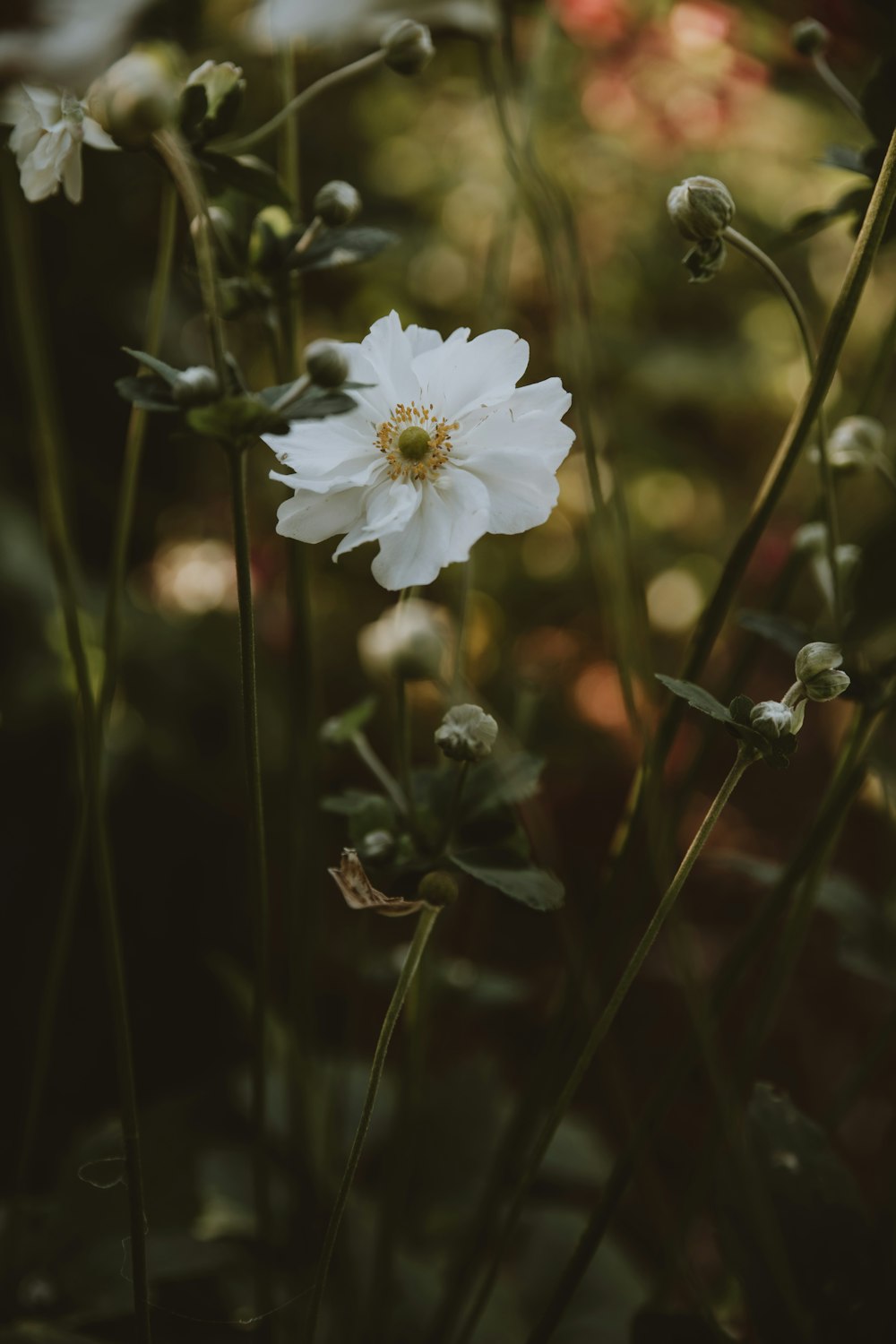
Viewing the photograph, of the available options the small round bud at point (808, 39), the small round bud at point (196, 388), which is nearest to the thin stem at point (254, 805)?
the small round bud at point (196, 388)

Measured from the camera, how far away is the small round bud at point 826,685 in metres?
0.29

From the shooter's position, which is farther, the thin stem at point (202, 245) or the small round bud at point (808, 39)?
the small round bud at point (808, 39)

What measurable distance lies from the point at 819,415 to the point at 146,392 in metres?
0.21

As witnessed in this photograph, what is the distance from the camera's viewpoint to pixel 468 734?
0.33 metres

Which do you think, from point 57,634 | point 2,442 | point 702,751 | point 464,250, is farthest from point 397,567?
point 464,250

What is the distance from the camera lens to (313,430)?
0.35m

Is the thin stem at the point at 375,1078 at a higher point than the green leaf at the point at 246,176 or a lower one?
lower

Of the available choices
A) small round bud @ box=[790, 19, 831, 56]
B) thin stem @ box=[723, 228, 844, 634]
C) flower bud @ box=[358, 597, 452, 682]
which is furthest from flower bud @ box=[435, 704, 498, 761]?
small round bud @ box=[790, 19, 831, 56]

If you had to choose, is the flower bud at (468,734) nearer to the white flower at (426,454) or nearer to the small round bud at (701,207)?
the white flower at (426,454)

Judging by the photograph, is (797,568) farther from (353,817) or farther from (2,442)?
(2,442)

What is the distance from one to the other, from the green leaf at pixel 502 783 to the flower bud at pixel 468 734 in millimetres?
44

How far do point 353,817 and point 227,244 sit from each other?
0.67 feet

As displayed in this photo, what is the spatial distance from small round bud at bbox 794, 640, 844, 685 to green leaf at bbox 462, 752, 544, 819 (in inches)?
4.3

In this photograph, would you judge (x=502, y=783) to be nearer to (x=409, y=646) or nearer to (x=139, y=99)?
(x=409, y=646)
